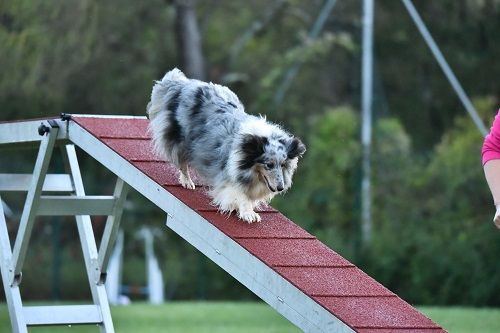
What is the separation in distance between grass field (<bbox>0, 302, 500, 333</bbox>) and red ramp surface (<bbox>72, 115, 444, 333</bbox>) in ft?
13.8

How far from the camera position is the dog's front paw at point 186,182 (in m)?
6.39

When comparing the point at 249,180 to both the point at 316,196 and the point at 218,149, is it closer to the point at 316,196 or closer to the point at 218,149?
the point at 218,149

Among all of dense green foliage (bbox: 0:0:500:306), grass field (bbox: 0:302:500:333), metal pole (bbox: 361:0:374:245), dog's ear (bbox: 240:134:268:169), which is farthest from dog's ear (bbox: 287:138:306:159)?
metal pole (bbox: 361:0:374:245)

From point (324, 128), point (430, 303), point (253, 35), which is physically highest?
point (253, 35)

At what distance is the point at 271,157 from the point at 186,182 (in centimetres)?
69

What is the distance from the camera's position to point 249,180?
19.7ft

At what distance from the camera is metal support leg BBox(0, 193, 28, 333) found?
21.8 feet

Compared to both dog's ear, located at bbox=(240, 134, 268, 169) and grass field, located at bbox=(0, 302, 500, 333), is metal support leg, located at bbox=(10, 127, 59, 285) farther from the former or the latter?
grass field, located at bbox=(0, 302, 500, 333)

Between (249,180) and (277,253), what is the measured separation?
1.99 ft

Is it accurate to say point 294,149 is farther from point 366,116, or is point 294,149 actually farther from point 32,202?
point 366,116

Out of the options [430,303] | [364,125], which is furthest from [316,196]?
[430,303]

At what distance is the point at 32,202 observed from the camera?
22.3ft

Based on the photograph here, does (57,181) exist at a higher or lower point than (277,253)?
higher

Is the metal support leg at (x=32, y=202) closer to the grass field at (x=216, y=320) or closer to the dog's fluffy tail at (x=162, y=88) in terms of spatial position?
the dog's fluffy tail at (x=162, y=88)
